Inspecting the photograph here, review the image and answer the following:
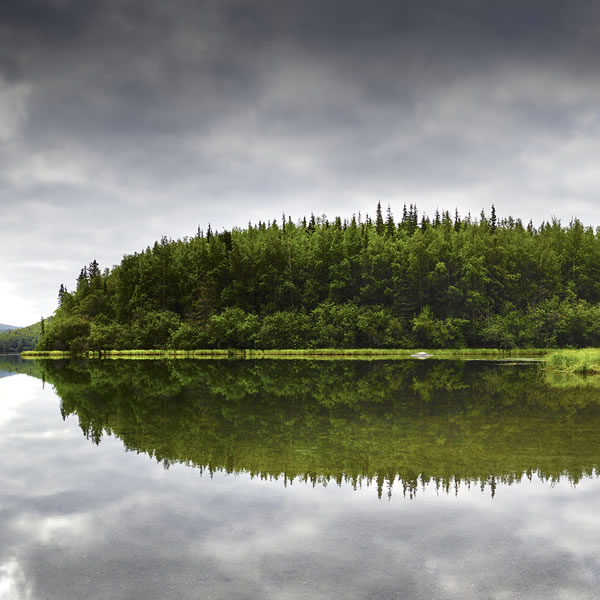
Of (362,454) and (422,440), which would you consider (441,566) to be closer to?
(362,454)

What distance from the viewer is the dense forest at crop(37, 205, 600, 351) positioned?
292 ft

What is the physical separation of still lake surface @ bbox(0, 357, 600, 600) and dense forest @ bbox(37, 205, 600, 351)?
7098 centimetres

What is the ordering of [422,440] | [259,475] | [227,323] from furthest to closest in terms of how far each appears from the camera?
[227,323] → [422,440] → [259,475]

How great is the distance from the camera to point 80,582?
605 centimetres

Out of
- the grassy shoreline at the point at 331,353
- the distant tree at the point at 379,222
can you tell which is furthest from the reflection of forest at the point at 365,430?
the distant tree at the point at 379,222

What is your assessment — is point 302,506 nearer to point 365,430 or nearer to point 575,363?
point 365,430

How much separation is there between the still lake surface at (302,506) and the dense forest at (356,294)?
71.0 meters

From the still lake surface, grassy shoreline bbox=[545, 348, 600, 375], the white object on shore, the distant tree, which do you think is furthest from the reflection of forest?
the distant tree

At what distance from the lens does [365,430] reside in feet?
49.8

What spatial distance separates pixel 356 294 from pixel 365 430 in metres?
84.4

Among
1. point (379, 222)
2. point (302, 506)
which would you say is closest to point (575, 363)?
point (302, 506)

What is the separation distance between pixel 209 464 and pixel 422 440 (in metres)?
5.22

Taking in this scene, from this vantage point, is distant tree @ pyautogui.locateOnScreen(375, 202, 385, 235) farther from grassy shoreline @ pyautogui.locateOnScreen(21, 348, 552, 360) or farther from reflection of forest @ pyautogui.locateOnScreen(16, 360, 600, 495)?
reflection of forest @ pyautogui.locateOnScreen(16, 360, 600, 495)

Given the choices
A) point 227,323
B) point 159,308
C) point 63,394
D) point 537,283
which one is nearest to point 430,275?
point 537,283
